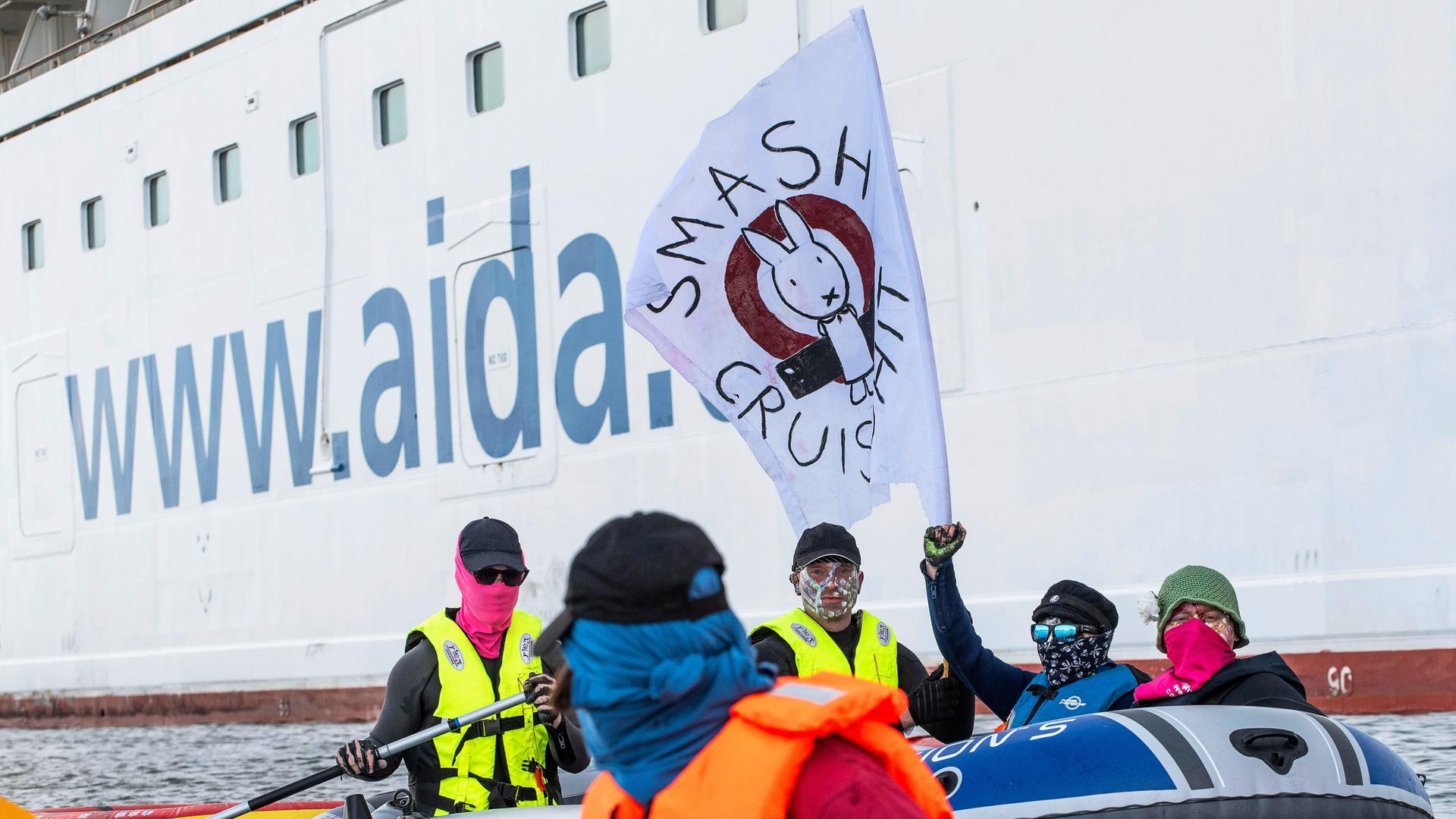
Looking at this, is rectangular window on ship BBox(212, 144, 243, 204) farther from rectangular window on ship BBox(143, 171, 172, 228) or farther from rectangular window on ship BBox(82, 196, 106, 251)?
rectangular window on ship BBox(82, 196, 106, 251)

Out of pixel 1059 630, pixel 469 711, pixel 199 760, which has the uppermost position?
pixel 1059 630

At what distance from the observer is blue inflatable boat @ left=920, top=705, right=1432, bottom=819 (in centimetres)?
405

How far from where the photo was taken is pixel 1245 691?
14.6 ft

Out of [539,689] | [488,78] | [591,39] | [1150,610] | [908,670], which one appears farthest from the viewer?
[488,78]

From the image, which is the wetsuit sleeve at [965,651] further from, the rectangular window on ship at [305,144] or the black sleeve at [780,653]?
the rectangular window on ship at [305,144]

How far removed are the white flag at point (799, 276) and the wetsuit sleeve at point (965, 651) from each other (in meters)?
0.39

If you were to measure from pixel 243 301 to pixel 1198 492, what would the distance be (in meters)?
9.37

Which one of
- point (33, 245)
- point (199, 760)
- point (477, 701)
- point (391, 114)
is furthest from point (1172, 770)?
point (33, 245)

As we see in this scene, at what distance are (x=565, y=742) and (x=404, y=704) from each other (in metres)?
0.43

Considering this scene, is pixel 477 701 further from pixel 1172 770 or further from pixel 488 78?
pixel 488 78

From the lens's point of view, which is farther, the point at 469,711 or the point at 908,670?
the point at 908,670

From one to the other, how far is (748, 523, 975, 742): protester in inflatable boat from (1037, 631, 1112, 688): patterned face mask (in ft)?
1.53

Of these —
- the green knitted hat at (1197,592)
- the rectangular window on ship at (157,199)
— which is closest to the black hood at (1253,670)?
the green knitted hat at (1197,592)

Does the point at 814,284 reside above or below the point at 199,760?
above
